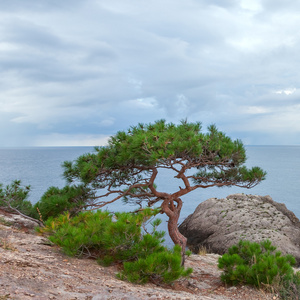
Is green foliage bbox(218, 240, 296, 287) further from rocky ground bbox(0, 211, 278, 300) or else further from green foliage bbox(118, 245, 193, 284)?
green foliage bbox(118, 245, 193, 284)

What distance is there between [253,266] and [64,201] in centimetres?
547

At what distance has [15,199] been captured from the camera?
434 inches

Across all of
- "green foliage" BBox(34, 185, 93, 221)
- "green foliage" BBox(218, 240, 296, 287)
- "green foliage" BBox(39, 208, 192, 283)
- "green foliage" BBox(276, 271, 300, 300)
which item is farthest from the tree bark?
"green foliage" BBox(276, 271, 300, 300)

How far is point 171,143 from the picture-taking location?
7.84 meters

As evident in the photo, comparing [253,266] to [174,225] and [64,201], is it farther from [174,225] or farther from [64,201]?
[64,201]

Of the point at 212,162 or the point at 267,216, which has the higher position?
the point at 212,162

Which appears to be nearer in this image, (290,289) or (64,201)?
(290,289)

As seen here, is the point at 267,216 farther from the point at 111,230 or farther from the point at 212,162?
the point at 111,230

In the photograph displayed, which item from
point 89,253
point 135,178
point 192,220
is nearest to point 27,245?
point 89,253

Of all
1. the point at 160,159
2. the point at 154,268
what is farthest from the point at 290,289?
the point at 160,159

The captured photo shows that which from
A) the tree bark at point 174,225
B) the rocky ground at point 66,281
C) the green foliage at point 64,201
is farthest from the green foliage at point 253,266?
the green foliage at point 64,201

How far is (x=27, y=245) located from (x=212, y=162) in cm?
516

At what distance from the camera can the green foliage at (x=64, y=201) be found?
31.2ft

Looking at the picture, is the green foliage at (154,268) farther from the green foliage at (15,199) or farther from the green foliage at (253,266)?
the green foliage at (15,199)
